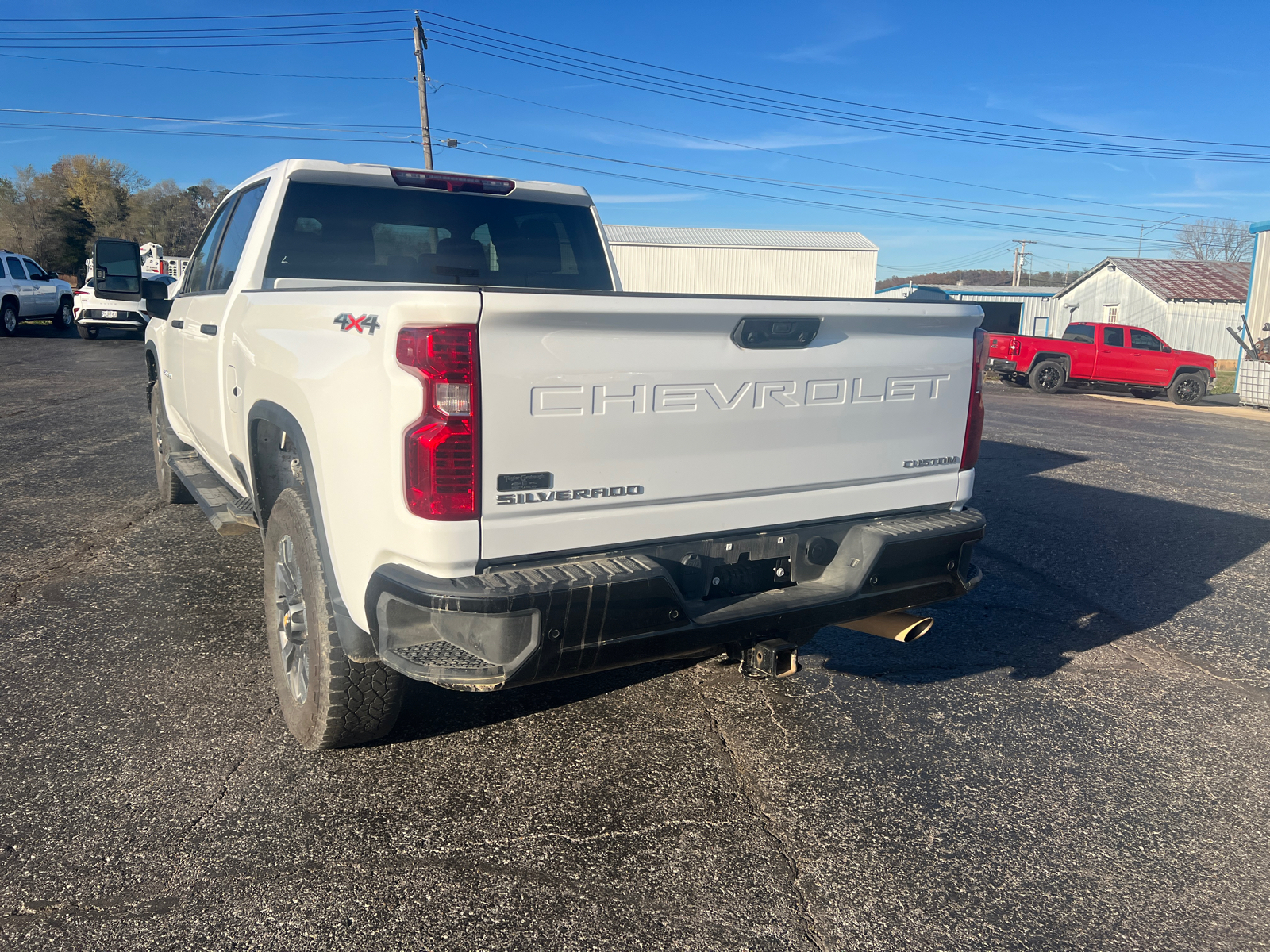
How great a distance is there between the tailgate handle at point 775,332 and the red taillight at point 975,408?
2.65ft

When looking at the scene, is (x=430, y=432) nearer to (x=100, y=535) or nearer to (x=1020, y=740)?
(x=1020, y=740)

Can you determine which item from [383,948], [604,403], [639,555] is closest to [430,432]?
[604,403]

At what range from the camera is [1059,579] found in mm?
5711

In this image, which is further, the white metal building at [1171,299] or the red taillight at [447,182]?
the white metal building at [1171,299]

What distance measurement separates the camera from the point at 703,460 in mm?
2816

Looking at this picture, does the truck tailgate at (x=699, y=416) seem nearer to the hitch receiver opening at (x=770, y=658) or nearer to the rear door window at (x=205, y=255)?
the hitch receiver opening at (x=770, y=658)

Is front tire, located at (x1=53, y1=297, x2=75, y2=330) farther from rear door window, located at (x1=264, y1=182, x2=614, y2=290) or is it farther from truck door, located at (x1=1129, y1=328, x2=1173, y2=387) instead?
truck door, located at (x1=1129, y1=328, x2=1173, y2=387)

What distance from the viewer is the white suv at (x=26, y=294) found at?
76.4ft

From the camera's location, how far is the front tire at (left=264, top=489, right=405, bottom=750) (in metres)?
2.96

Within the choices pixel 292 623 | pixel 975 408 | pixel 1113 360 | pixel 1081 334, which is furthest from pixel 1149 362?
pixel 292 623

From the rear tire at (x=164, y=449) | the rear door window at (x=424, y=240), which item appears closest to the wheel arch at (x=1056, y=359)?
the rear door window at (x=424, y=240)

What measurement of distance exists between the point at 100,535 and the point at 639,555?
4802 millimetres

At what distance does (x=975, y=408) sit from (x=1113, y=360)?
2086 centimetres

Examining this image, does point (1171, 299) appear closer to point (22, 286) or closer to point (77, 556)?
point (22, 286)
